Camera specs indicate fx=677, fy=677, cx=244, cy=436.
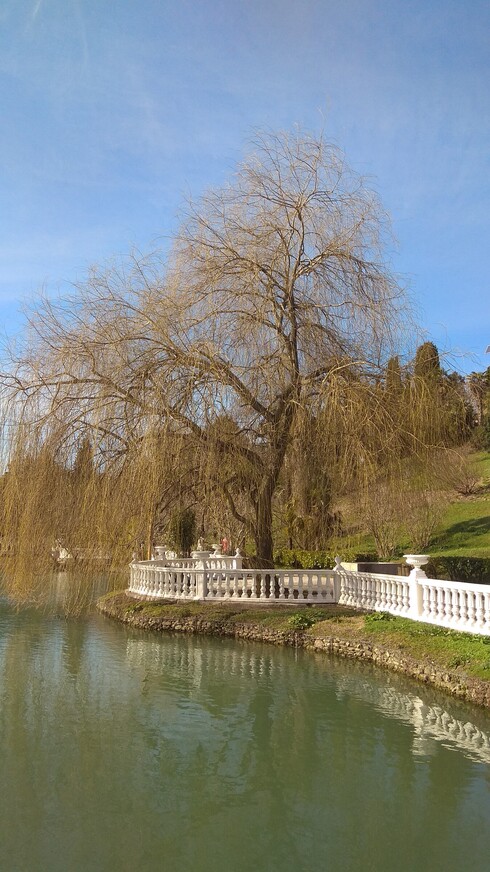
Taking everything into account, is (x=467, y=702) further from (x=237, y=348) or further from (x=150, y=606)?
(x=150, y=606)

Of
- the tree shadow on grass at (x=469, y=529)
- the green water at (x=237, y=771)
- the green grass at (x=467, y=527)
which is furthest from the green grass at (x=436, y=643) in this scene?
the tree shadow on grass at (x=469, y=529)

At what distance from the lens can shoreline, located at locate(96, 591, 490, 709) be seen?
820 centimetres

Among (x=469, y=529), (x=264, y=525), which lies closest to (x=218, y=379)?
(x=264, y=525)

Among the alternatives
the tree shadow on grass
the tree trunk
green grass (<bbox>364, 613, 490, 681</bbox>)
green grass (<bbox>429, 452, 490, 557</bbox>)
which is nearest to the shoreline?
green grass (<bbox>364, 613, 490, 681</bbox>)

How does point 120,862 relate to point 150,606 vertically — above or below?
below

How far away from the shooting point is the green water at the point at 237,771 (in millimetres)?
4332

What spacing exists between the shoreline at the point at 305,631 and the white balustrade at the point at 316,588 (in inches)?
16.2

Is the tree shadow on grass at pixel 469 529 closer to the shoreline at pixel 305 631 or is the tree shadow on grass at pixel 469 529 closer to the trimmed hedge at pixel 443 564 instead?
the trimmed hedge at pixel 443 564

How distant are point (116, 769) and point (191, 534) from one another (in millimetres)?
13765

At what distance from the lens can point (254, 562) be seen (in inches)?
567

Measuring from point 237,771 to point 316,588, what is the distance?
812 cm

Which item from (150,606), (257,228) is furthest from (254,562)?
(257,228)

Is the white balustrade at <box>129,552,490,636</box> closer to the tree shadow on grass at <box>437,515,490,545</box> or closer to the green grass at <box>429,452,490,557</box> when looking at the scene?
the green grass at <box>429,452,490,557</box>

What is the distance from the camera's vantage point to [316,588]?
45.1ft
